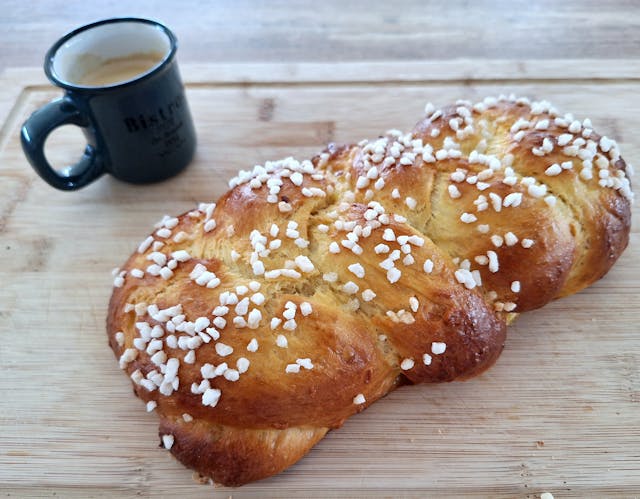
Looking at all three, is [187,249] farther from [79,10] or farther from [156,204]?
Result: [79,10]

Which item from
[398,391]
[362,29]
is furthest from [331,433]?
[362,29]

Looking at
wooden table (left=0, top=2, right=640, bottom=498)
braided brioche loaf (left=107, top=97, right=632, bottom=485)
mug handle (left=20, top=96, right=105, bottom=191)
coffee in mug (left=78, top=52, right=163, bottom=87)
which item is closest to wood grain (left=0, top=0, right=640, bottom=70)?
wooden table (left=0, top=2, right=640, bottom=498)

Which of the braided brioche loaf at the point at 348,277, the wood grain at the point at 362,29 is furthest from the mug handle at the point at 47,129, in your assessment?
the wood grain at the point at 362,29

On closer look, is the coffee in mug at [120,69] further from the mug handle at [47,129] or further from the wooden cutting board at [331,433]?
the wooden cutting board at [331,433]

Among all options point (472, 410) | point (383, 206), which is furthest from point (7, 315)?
point (472, 410)

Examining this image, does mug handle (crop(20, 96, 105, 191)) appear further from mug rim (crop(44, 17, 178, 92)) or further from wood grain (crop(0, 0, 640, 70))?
wood grain (crop(0, 0, 640, 70))
